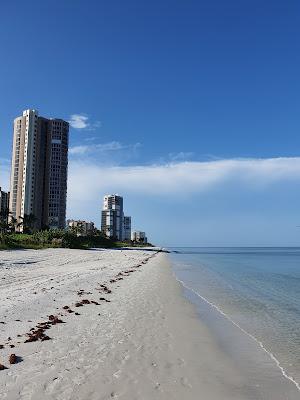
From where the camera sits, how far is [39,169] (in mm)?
170500

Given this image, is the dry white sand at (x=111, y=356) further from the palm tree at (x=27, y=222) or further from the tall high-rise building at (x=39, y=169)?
the tall high-rise building at (x=39, y=169)

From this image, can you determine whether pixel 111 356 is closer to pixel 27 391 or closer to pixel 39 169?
pixel 27 391

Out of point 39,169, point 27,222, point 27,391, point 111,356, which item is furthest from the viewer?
point 39,169

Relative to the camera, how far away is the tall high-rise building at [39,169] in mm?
167500

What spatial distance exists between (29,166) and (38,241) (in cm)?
8089

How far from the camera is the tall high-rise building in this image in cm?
16750

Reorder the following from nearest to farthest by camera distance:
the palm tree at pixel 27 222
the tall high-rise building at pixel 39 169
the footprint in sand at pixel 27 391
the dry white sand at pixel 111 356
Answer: the footprint in sand at pixel 27 391 < the dry white sand at pixel 111 356 < the palm tree at pixel 27 222 < the tall high-rise building at pixel 39 169

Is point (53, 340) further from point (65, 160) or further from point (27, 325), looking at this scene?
point (65, 160)

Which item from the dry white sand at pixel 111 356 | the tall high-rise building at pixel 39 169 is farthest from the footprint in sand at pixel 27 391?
the tall high-rise building at pixel 39 169

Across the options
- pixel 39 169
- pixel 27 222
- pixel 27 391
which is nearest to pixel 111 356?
pixel 27 391

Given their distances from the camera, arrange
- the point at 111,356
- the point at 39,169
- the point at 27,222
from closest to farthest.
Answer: the point at 111,356, the point at 27,222, the point at 39,169

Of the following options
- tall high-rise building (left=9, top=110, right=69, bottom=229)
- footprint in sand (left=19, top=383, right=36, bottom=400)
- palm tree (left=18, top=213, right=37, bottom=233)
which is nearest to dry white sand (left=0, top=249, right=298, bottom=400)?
footprint in sand (left=19, top=383, right=36, bottom=400)

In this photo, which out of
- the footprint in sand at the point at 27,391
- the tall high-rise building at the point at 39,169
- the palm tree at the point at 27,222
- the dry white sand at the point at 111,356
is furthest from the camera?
the tall high-rise building at the point at 39,169

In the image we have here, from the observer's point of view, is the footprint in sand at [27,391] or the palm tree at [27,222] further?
the palm tree at [27,222]
